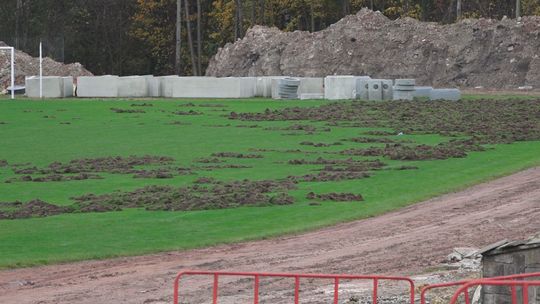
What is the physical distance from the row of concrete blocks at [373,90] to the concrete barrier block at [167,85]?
913cm

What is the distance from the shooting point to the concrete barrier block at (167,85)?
64.8 meters

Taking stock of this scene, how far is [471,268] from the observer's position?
17.6 m

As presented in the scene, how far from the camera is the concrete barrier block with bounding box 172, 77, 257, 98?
64000 millimetres

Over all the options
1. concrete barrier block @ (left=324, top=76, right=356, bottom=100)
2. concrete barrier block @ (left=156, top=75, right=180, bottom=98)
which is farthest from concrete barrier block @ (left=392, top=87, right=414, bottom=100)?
concrete barrier block @ (left=156, top=75, right=180, bottom=98)

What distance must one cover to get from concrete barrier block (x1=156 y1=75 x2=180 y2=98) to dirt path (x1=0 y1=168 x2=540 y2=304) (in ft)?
133

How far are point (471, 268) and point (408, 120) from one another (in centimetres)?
2942

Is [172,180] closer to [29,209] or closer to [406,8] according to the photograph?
[29,209]

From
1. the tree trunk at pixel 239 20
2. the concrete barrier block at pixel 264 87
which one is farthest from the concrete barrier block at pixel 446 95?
the tree trunk at pixel 239 20

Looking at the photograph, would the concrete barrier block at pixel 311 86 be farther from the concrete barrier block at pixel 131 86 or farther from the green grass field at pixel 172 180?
the green grass field at pixel 172 180

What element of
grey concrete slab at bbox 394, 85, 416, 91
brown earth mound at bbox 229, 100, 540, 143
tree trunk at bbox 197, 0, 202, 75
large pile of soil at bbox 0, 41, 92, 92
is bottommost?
brown earth mound at bbox 229, 100, 540, 143

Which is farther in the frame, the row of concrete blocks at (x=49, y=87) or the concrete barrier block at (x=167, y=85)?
the concrete barrier block at (x=167, y=85)

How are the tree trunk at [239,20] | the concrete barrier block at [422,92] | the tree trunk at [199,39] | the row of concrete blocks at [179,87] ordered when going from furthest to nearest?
1. the tree trunk at [199,39]
2. the tree trunk at [239,20]
3. the row of concrete blocks at [179,87]
4. the concrete barrier block at [422,92]

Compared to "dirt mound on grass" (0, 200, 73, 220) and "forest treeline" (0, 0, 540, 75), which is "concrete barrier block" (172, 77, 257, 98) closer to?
"forest treeline" (0, 0, 540, 75)

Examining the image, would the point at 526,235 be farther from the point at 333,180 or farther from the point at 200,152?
the point at 200,152
